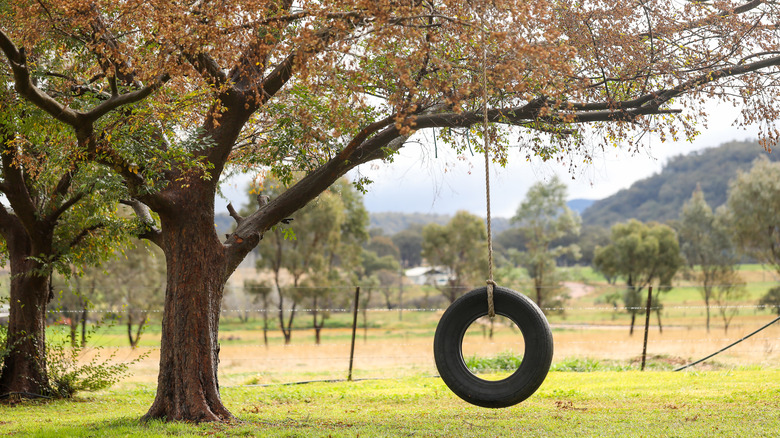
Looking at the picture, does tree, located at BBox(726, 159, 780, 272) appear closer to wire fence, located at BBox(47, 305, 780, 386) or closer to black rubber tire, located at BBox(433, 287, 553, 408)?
wire fence, located at BBox(47, 305, 780, 386)

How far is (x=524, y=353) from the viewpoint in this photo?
4.98 meters

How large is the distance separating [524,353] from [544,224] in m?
29.2

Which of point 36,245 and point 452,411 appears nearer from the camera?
point 452,411

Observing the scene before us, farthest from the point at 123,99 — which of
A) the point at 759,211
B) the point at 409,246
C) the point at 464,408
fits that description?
the point at 409,246

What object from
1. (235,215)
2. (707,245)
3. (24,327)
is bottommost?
(24,327)

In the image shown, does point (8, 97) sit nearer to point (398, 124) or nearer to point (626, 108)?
point (398, 124)

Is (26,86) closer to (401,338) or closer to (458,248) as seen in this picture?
(401,338)

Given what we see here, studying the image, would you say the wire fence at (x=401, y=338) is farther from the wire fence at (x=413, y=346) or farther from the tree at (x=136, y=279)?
the tree at (x=136, y=279)

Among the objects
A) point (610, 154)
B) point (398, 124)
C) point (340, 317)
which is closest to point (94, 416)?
point (398, 124)

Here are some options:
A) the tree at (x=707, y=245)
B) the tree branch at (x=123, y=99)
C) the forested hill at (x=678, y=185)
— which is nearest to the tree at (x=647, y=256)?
the tree at (x=707, y=245)

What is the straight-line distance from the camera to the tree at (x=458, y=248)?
3522cm

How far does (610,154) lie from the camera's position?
7316mm

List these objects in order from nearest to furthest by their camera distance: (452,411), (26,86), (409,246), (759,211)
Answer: (26,86) → (452,411) → (759,211) → (409,246)

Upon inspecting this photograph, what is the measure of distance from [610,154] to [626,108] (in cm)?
77
